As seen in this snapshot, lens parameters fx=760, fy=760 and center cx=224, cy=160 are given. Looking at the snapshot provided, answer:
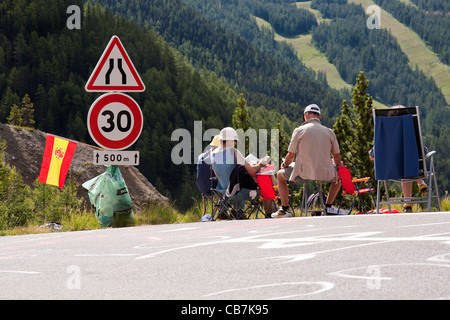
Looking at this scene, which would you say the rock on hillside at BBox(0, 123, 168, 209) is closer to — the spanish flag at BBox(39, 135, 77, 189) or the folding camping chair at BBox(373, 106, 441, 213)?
the spanish flag at BBox(39, 135, 77, 189)

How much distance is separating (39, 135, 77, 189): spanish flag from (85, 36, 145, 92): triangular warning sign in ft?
18.3

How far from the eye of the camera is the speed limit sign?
28.9ft

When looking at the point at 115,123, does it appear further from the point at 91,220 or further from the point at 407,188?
the point at 407,188

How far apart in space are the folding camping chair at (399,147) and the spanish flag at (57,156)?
6371 mm

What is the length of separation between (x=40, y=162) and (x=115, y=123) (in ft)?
74.5

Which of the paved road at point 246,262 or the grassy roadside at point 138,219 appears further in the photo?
the grassy roadside at point 138,219

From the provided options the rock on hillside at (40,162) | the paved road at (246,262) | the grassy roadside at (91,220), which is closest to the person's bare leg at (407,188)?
the paved road at (246,262)

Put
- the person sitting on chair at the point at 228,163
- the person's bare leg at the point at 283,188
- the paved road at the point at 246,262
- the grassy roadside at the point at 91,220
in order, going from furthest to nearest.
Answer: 1. the person sitting on chair at the point at 228,163
2. the person's bare leg at the point at 283,188
3. the grassy roadside at the point at 91,220
4. the paved road at the point at 246,262

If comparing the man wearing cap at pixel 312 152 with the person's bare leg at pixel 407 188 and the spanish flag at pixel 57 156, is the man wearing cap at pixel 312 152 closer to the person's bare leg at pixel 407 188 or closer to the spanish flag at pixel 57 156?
the person's bare leg at pixel 407 188

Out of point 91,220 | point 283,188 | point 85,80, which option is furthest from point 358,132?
point 85,80

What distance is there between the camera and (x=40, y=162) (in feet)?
101

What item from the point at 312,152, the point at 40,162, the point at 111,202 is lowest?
the point at 111,202

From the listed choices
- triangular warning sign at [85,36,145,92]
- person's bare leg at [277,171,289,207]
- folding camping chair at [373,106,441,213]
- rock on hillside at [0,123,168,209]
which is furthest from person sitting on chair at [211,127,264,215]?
rock on hillside at [0,123,168,209]

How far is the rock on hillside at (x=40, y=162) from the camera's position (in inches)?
1078
